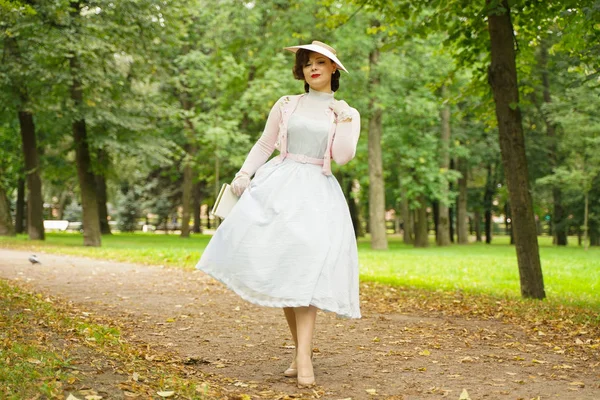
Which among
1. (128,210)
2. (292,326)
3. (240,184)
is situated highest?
(128,210)

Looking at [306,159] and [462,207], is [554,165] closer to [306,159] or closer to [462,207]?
[462,207]

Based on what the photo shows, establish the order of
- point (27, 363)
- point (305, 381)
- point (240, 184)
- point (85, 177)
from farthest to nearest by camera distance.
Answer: point (85, 177) < point (240, 184) < point (305, 381) < point (27, 363)

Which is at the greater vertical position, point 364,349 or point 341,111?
point 341,111

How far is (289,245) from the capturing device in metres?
5.30

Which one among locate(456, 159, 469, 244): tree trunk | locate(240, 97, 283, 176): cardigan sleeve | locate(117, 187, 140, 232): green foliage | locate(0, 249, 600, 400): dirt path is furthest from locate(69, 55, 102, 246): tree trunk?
locate(117, 187, 140, 232): green foliage

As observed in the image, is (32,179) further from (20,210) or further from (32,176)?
(20,210)

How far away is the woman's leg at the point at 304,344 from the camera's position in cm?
528

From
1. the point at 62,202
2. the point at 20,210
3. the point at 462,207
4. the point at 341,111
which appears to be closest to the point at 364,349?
the point at 341,111

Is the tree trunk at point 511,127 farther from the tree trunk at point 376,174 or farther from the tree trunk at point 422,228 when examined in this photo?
the tree trunk at point 422,228

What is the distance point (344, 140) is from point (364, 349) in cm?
224

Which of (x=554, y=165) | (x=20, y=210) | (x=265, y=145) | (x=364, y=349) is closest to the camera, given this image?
(x=265, y=145)

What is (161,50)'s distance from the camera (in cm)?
2333

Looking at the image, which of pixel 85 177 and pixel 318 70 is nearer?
pixel 318 70

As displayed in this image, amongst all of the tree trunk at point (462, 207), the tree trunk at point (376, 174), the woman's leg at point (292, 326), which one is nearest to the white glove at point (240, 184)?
the woman's leg at point (292, 326)
